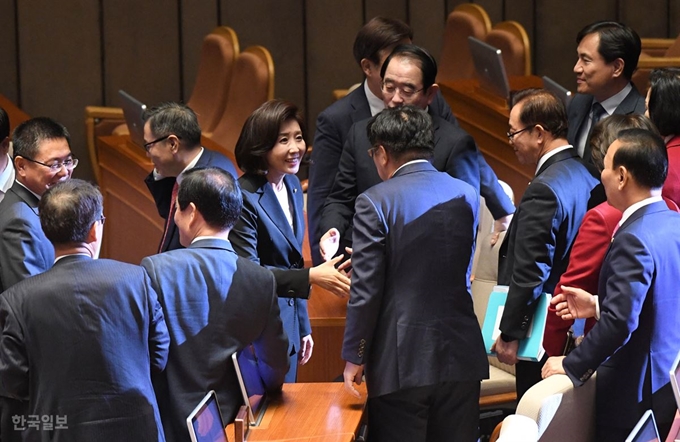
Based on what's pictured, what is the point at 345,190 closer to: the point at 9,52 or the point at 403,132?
the point at 403,132

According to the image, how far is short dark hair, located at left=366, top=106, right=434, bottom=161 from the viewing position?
9.41ft

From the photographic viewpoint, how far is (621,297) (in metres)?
2.53

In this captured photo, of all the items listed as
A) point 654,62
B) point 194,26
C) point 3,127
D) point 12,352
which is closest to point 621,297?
point 12,352

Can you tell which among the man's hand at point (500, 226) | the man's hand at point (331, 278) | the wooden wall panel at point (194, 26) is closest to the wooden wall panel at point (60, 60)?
the wooden wall panel at point (194, 26)

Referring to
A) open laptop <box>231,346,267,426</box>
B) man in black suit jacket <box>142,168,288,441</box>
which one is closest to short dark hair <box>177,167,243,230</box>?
man in black suit jacket <box>142,168,288,441</box>

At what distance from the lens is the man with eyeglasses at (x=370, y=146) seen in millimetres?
3385

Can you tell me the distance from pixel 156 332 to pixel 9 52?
195 inches

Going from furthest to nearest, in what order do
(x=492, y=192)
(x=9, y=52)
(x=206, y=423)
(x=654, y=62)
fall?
1. (x=9, y=52)
2. (x=654, y=62)
3. (x=492, y=192)
4. (x=206, y=423)

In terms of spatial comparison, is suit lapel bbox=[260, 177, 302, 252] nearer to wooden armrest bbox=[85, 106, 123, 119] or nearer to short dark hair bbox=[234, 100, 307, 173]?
short dark hair bbox=[234, 100, 307, 173]

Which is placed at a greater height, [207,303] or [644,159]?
[644,159]

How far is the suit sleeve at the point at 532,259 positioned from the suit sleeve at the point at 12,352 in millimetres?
1343

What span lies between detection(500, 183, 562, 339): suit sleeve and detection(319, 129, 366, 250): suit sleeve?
64 centimetres

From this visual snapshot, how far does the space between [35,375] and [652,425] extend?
53.5 inches

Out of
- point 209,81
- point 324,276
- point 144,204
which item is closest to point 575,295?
point 324,276
